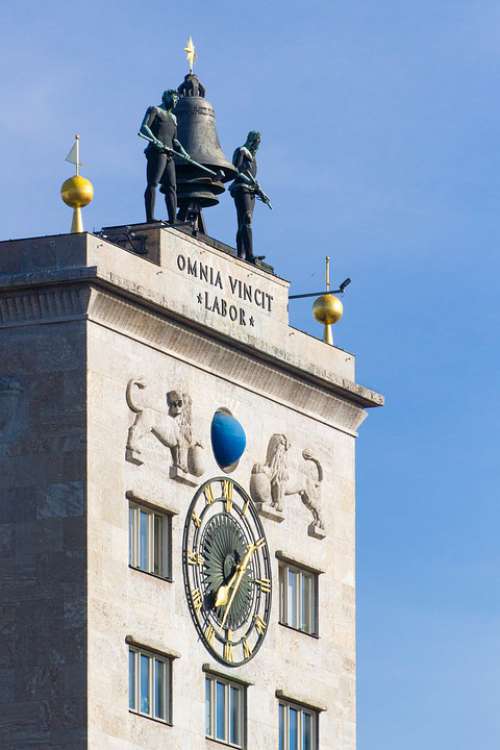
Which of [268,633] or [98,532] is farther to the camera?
[268,633]

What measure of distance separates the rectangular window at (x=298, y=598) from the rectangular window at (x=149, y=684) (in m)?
5.75

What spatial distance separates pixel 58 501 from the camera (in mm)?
97688

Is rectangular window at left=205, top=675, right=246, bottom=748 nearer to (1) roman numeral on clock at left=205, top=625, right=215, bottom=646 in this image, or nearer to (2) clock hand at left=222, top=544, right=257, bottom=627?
(1) roman numeral on clock at left=205, top=625, right=215, bottom=646

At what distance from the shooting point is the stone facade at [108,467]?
9688 cm

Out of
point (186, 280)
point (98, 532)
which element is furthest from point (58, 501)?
point (186, 280)

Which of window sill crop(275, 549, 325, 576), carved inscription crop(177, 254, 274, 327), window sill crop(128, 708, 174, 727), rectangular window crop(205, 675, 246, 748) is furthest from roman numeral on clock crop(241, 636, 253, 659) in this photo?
carved inscription crop(177, 254, 274, 327)

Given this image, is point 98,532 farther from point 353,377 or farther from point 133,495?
point 353,377

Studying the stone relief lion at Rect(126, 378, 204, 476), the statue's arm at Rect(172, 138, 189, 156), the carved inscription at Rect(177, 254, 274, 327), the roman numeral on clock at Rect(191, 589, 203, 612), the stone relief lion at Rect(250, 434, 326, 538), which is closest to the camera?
the stone relief lion at Rect(126, 378, 204, 476)

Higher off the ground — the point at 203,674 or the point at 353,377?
the point at 353,377

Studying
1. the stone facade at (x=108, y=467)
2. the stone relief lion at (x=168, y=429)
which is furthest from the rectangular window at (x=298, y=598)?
the stone relief lion at (x=168, y=429)

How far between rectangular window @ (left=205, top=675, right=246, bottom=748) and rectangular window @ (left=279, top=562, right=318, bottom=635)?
2950mm

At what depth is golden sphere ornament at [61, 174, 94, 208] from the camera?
99.4 meters

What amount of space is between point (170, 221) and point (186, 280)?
185cm

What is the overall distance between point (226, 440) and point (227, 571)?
3063 mm
